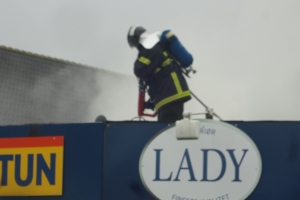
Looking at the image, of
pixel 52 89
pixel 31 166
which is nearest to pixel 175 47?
pixel 31 166

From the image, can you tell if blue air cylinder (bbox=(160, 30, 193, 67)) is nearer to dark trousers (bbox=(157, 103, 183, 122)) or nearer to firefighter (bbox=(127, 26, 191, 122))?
firefighter (bbox=(127, 26, 191, 122))

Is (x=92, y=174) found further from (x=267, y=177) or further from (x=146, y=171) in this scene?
(x=267, y=177)

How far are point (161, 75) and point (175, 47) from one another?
0.85 ft

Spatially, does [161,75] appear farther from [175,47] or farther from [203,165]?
[203,165]

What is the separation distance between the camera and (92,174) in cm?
534

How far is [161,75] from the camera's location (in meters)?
6.78

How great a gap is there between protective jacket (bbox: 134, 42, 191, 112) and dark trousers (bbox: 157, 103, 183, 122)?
0.11ft

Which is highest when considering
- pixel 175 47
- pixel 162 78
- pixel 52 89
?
pixel 52 89

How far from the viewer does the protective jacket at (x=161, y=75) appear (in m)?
6.74

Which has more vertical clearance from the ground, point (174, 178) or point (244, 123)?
point (244, 123)

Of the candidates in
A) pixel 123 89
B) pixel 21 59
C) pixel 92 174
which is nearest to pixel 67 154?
pixel 92 174

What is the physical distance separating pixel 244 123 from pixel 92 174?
1000mm

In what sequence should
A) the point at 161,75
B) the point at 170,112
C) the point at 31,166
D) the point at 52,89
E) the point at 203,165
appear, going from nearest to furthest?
the point at 203,165, the point at 31,166, the point at 170,112, the point at 161,75, the point at 52,89

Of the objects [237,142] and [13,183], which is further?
[13,183]
